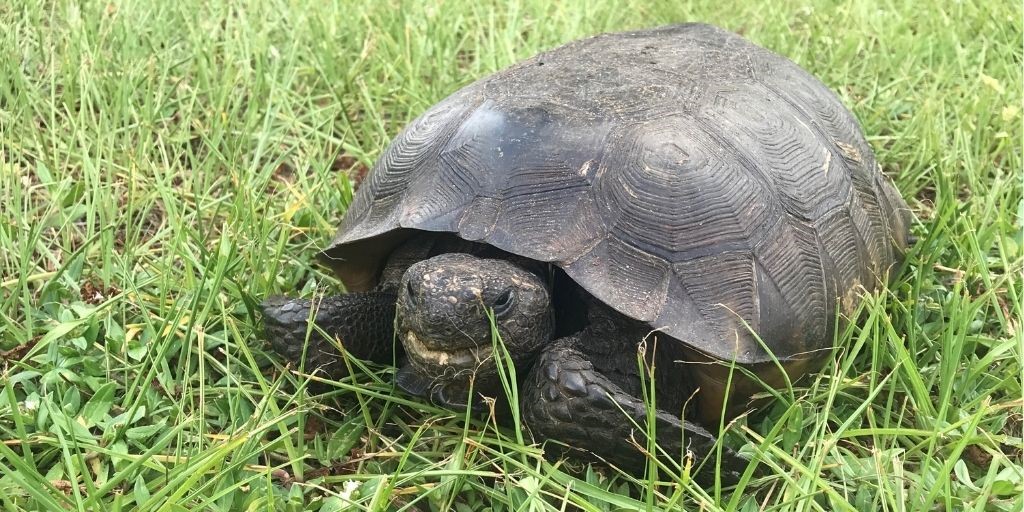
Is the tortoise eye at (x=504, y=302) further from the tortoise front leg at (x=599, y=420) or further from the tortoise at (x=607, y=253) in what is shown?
the tortoise front leg at (x=599, y=420)

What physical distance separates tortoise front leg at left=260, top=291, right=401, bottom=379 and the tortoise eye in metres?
0.44

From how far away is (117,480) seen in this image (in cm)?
182

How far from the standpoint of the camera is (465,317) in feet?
6.64

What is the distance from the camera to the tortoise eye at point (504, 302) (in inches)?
82.1

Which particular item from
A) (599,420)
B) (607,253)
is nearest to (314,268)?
(607,253)

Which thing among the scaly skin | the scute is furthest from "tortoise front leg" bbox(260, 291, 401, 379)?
the scute

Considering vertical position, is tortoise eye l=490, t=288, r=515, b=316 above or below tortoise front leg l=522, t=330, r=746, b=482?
above

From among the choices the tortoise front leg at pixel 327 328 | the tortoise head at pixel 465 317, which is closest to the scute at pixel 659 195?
the tortoise head at pixel 465 317

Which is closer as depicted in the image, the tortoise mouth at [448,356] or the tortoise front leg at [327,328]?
the tortoise mouth at [448,356]

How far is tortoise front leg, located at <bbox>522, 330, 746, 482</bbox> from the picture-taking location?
2008mm

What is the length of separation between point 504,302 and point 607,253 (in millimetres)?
316

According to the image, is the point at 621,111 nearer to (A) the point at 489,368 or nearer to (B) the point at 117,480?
(A) the point at 489,368

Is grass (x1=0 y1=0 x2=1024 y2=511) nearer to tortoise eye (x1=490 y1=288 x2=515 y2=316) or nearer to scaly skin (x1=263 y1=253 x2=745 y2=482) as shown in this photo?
scaly skin (x1=263 y1=253 x2=745 y2=482)

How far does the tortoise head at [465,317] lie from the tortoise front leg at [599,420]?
0.12 m
